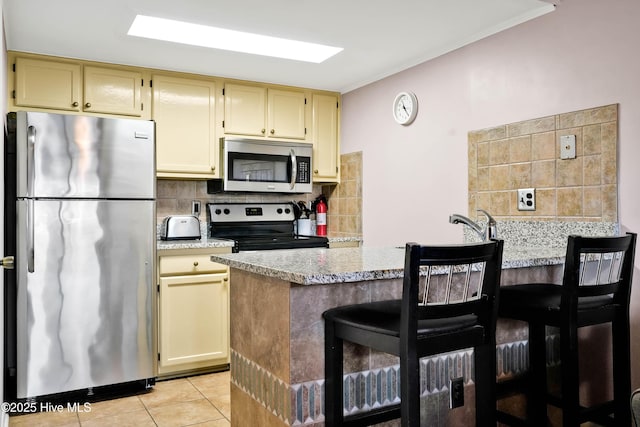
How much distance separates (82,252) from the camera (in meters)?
3.02

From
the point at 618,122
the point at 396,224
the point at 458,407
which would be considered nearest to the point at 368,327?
the point at 458,407

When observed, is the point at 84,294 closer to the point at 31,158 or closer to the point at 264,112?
the point at 31,158

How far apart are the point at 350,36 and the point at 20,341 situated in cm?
248

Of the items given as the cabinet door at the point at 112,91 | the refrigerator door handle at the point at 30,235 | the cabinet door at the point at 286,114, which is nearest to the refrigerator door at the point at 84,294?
the refrigerator door handle at the point at 30,235

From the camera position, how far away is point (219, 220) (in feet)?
13.9

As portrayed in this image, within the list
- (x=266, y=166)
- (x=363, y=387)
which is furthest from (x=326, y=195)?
(x=363, y=387)

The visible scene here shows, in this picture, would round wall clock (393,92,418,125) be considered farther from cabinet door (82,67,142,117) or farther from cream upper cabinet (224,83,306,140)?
cabinet door (82,67,142,117)

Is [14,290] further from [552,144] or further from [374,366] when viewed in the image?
[552,144]

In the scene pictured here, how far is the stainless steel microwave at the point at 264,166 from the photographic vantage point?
398 cm

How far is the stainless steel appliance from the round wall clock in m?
1.06

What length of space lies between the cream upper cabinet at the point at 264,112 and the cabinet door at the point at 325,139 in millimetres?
132

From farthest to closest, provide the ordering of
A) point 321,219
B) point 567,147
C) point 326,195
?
point 326,195 < point 321,219 < point 567,147

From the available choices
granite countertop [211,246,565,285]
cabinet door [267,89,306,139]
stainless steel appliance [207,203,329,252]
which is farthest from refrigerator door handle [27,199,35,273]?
cabinet door [267,89,306,139]

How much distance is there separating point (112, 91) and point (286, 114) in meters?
1.31
